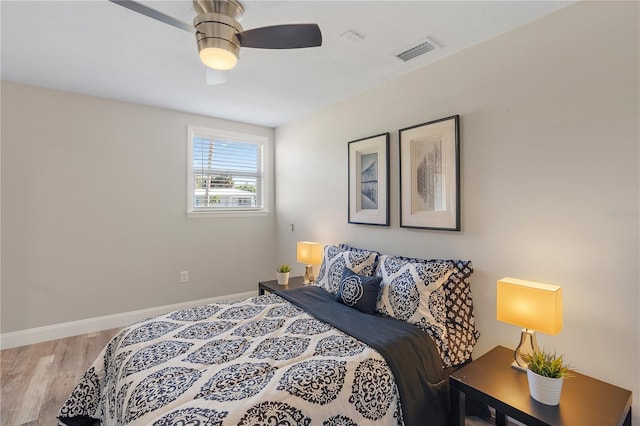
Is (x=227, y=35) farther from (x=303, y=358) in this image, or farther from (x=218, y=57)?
(x=303, y=358)

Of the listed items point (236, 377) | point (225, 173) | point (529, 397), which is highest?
point (225, 173)

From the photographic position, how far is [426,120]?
96.6 inches

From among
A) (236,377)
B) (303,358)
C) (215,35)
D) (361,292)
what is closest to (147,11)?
(215,35)

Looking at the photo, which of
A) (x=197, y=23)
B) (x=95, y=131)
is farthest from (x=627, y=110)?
(x=95, y=131)

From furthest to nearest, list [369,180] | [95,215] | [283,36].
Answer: [95,215], [369,180], [283,36]

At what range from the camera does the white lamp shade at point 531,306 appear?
1542 mm

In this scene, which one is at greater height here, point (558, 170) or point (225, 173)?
point (225, 173)

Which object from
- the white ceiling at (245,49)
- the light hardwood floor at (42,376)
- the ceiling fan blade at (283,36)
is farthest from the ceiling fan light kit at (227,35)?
the light hardwood floor at (42,376)

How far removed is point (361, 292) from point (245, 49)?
1963 millimetres

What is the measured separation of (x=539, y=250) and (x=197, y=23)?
91.6 inches

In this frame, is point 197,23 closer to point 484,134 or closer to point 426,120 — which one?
point 426,120

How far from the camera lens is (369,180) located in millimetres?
2959

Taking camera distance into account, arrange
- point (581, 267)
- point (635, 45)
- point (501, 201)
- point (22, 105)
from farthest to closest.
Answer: point (22, 105) < point (501, 201) < point (581, 267) < point (635, 45)

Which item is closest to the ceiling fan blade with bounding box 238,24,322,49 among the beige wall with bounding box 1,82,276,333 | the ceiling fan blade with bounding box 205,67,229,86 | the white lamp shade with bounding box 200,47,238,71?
the white lamp shade with bounding box 200,47,238,71
